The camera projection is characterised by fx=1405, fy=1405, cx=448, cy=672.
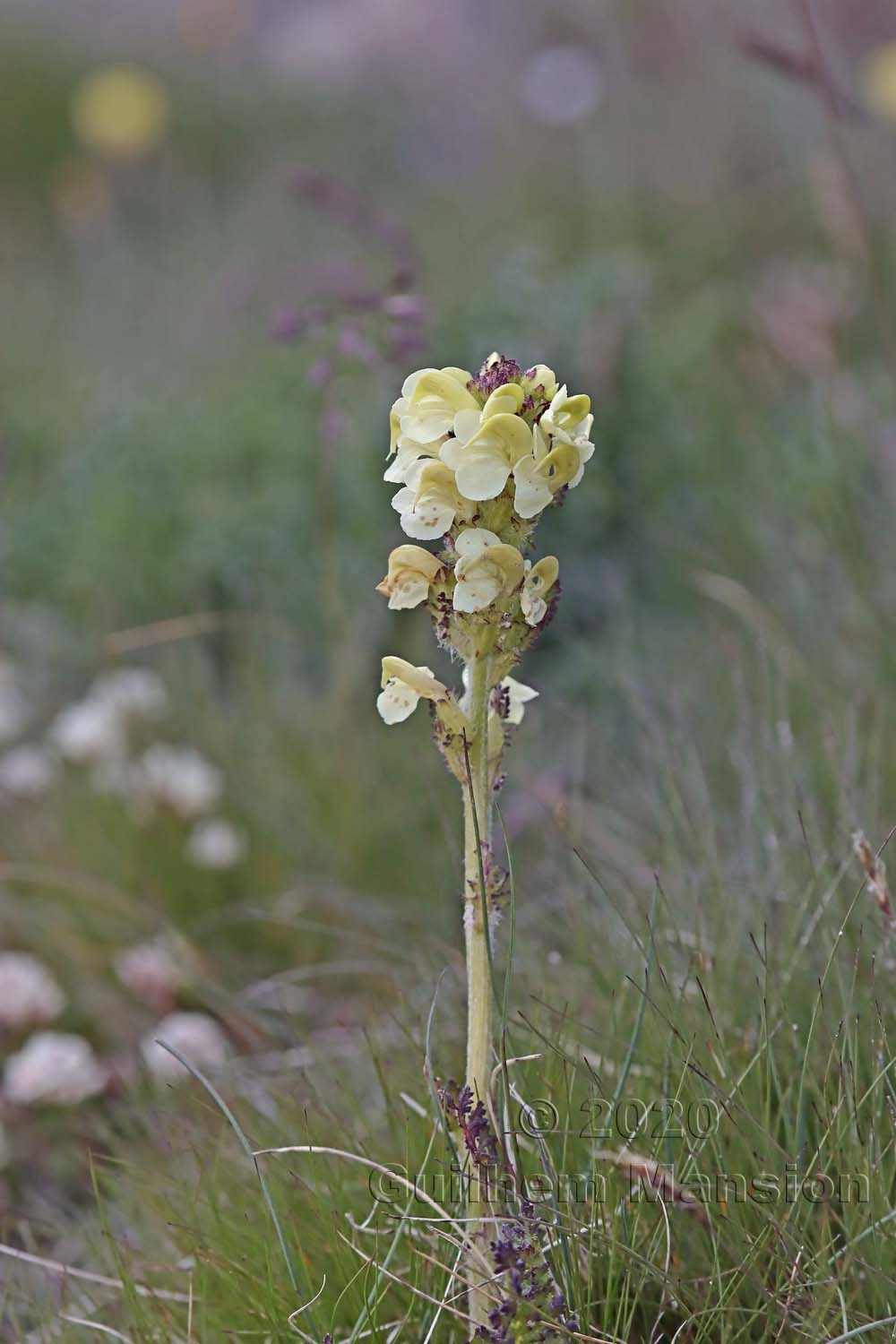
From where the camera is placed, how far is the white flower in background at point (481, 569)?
1.23 metres

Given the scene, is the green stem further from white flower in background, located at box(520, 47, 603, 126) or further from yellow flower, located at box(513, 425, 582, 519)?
white flower in background, located at box(520, 47, 603, 126)

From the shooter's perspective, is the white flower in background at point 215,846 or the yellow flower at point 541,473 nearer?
the yellow flower at point 541,473

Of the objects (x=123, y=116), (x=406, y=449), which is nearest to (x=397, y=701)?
(x=406, y=449)

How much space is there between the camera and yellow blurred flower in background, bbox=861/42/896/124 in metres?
5.37

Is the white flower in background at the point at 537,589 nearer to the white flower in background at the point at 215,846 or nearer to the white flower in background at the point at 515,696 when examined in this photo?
the white flower in background at the point at 515,696

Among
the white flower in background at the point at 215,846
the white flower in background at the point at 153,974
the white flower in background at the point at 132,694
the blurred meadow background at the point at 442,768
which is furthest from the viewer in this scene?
the white flower in background at the point at 132,694

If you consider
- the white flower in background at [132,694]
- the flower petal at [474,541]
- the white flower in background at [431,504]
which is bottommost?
the white flower in background at [132,694]

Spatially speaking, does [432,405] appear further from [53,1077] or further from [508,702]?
[53,1077]

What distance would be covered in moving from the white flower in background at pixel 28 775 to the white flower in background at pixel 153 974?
2.34 feet

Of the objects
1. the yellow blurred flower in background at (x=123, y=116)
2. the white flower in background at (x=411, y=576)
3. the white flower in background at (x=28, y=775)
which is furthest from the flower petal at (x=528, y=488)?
the yellow blurred flower in background at (x=123, y=116)

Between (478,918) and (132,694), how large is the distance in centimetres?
202

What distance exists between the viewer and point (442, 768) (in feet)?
9.43

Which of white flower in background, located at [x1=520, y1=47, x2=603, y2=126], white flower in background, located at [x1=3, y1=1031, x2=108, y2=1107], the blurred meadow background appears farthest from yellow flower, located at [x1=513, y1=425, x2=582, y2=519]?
white flower in background, located at [x1=520, y1=47, x2=603, y2=126]

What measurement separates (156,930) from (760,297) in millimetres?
2963
